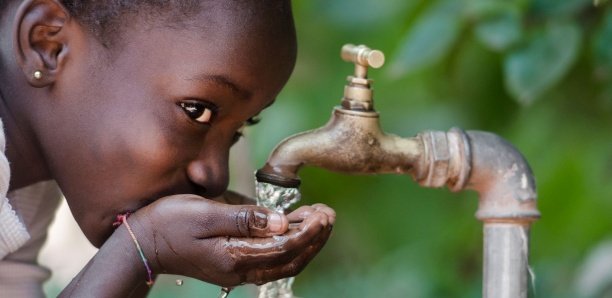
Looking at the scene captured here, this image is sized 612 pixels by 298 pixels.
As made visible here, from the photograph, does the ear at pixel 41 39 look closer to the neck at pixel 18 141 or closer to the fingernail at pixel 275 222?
the neck at pixel 18 141

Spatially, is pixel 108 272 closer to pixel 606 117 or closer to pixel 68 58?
pixel 68 58

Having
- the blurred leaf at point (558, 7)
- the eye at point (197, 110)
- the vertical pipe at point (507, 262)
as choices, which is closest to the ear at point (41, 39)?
the eye at point (197, 110)

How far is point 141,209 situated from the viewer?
1.37 metres

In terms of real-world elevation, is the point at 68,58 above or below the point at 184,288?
above

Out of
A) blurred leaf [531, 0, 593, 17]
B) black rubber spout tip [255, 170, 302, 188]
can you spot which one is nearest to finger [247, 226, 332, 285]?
black rubber spout tip [255, 170, 302, 188]

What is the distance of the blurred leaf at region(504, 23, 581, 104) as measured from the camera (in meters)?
1.70

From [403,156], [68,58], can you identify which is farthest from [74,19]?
[403,156]

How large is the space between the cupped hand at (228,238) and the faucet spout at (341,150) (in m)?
0.11

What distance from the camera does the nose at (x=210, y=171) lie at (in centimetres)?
141

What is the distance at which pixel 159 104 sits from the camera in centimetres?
140

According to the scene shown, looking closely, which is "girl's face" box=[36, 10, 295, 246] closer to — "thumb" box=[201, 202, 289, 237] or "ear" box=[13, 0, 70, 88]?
"ear" box=[13, 0, 70, 88]

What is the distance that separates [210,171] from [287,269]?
0.56ft

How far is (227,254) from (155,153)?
166mm

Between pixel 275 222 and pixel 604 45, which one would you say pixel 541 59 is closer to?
pixel 604 45
